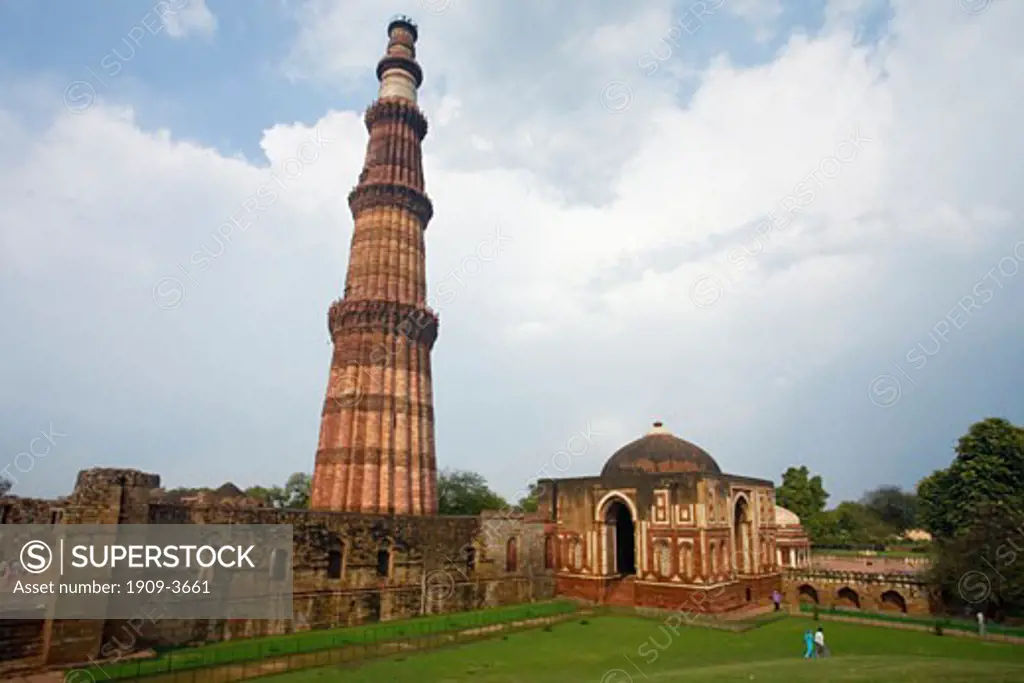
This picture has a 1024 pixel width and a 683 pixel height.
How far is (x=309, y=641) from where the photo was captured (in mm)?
17328

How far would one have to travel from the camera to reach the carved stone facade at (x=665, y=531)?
80.6ft

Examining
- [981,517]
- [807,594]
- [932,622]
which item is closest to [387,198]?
[807,594]

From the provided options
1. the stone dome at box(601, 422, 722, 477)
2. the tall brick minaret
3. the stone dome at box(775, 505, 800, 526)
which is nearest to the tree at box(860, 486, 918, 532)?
the stone dome at box(775, 505, 800, 526)

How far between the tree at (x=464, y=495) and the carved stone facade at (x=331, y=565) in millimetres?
20393

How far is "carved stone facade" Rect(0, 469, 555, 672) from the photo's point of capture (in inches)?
558

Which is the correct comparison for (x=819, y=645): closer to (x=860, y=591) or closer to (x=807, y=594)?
(x=860, y=591)

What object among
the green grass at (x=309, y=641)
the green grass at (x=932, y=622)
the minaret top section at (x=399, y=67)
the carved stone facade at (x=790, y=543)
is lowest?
the green grass at (x=932, y=622)

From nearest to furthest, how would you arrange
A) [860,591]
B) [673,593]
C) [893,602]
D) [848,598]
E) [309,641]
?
1. [309,641]
2. [673,593]
3. [893,602]
4. [860,591]
5. [848,598]

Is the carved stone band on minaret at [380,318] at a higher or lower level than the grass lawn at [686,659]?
higher

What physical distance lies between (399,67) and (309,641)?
28.0 meters

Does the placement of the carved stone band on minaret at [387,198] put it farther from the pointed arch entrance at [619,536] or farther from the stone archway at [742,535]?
the stone archway at [742,535]

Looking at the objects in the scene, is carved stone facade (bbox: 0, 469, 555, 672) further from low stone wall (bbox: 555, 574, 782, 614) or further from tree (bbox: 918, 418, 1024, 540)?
tree (bbox: 918, 418, 1024, 540)

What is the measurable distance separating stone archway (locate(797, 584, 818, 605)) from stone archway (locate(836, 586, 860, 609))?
3.38 ft

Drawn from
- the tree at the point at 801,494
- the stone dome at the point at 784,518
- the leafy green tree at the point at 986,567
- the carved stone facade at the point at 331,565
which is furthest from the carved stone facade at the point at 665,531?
the tree at the point at 801,494
